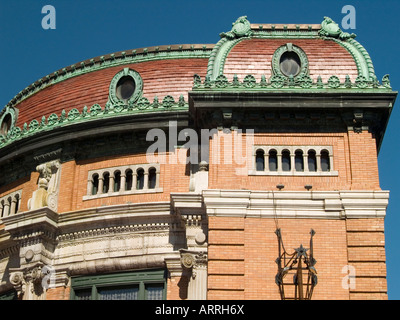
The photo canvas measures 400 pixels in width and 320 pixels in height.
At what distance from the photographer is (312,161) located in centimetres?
3014

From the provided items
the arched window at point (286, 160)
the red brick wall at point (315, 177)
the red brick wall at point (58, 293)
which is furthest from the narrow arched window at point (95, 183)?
the arched window at point (286, 160)

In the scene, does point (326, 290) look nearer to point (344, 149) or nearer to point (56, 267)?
point (344, 149)

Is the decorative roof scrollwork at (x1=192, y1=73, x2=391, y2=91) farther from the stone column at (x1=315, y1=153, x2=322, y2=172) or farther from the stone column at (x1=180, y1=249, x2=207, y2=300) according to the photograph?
the stone column at (x1=180, y1=249, x2=207, y2=300)

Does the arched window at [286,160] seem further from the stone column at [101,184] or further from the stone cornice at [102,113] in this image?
the stone column at [101,184]

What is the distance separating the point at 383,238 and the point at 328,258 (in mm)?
1903

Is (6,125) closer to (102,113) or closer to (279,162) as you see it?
(102,113)

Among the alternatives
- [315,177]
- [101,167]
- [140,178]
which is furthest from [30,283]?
[315,177]

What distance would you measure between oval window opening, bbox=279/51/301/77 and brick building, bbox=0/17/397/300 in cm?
4

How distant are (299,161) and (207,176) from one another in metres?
3.66

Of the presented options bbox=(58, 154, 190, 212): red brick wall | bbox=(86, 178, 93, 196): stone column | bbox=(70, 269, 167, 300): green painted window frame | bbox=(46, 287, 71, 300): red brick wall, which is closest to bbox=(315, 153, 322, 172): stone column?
bbox=(58, 154, 190, 212): red brick wall

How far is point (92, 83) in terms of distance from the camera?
35750 mm
